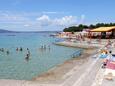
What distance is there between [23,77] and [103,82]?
9202mm

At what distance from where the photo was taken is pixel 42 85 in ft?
55.8

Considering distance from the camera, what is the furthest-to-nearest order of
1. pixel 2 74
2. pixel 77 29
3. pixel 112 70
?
1. pixel 77 29
2. pixel 2 74
3. pixel 112 70

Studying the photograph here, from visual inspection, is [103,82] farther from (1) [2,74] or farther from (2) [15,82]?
(1) [2,74]

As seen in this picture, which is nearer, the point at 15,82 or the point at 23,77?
the point at 15,82

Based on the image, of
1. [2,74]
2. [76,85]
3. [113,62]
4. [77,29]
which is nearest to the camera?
[76,85]

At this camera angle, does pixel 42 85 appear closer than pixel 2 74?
Yes

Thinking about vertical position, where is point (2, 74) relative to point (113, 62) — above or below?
below

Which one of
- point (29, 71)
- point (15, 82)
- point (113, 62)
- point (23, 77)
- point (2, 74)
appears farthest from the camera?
point (29, 71)

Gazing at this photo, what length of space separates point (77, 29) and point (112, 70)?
137 meters

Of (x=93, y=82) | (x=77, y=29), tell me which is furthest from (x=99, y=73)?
(x=77, y=29)

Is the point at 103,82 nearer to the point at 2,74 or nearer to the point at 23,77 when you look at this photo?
the point at 23,77

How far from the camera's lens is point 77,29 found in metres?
156

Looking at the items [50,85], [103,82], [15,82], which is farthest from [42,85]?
[103,82]

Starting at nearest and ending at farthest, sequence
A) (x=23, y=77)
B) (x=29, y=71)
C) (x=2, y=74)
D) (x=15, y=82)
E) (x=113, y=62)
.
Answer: (x=15, y=82) < (x=113, y=62) < (x=23, y=77) < (x=2, y=74) < (x=29, y=71)
